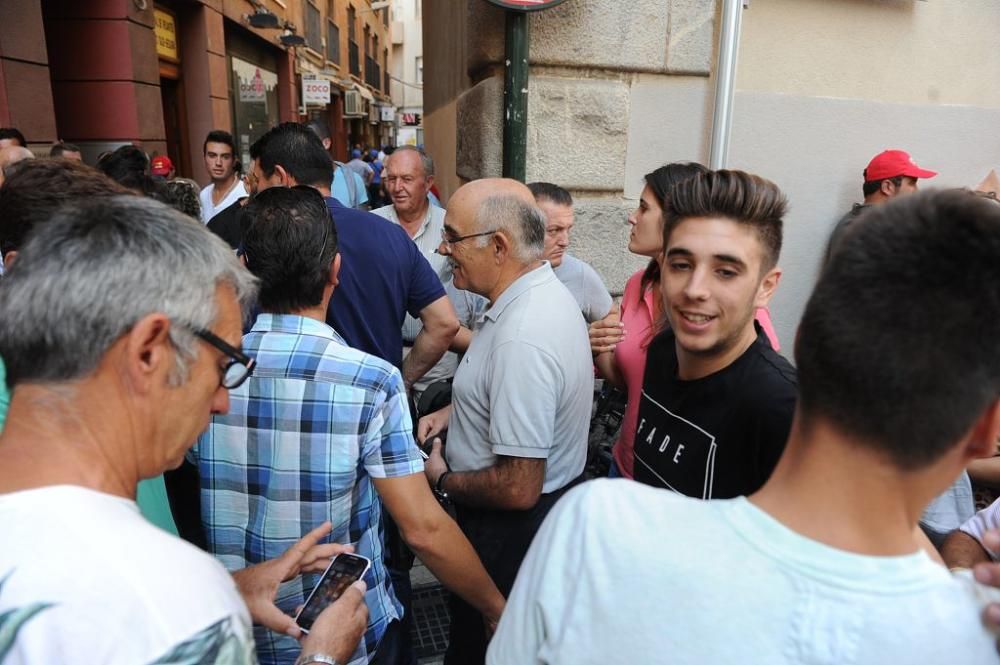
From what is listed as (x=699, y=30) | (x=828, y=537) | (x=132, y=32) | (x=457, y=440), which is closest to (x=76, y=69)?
(x=132, y=32)

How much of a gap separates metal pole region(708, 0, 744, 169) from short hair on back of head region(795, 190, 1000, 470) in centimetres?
305

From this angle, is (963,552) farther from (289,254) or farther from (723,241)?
(289,254)

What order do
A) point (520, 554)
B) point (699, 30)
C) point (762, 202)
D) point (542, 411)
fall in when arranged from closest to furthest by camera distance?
point (762, 202)
point (542, 411)
point (520, 554)
point (699, 30)

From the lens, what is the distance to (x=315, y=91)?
53.1ft

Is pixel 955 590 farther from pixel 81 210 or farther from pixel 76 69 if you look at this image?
pixel 76 69

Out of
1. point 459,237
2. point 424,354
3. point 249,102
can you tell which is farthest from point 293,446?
point 249,102

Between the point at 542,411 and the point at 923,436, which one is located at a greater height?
the point at 923,436

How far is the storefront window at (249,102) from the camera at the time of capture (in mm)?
12945

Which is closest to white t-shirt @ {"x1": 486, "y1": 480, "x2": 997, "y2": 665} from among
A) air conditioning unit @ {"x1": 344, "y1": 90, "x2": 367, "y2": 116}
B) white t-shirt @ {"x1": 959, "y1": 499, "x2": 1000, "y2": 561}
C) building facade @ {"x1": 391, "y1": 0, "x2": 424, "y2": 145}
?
white t-shirt @ {"x1": 959, "y1": 499, "x2": 1000, "y2": 561}

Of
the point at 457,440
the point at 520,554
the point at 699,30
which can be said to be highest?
the point at 699,30

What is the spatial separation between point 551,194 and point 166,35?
9.67 meters

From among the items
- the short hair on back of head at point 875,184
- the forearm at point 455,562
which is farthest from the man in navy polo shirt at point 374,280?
the short hair on back of head at point 875,184

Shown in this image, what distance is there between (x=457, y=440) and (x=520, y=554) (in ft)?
1.38

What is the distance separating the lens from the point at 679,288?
1607 millimetres
